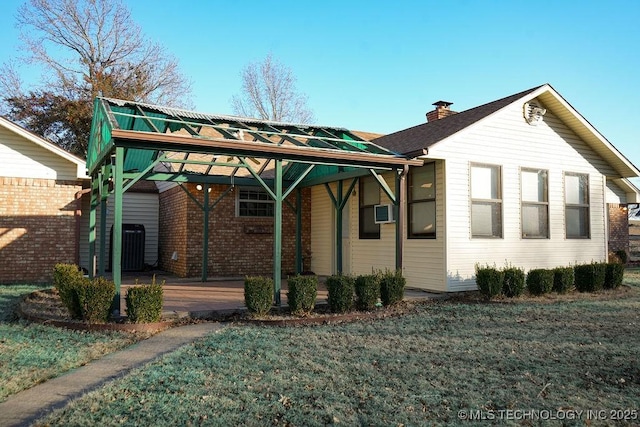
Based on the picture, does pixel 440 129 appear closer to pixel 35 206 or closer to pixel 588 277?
pixel 588 277

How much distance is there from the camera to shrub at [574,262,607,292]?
1026 centimetres

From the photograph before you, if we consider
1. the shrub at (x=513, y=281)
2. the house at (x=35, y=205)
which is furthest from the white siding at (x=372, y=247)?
the house at (x=35, y=205)

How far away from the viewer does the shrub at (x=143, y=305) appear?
6363 mm

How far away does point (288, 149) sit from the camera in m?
7.83

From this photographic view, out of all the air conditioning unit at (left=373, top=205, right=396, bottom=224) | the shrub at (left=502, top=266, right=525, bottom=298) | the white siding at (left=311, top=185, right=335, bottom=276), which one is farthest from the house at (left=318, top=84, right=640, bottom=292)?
the shrub at (left=502, top=266, right=525, bottom=298)

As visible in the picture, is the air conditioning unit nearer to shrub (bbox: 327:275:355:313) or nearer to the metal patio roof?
the metal patio roof

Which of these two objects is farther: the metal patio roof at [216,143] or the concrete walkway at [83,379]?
the metal patio roof at [216,143]

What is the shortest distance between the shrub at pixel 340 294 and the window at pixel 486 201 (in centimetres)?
392

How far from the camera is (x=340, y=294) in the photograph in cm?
745

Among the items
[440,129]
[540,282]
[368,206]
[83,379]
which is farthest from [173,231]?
[83,379]

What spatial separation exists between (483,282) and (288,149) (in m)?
4.41

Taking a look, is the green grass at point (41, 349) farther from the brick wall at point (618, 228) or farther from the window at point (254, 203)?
the brick wall at point (618, 228)

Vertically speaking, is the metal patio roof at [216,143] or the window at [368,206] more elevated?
the metal patio roof at [216,143]

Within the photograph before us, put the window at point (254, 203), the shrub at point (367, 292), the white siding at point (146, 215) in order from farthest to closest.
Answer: the white siding at point (146, 215) → the window at point (254, 203) → the shrub at point (367, 292)
